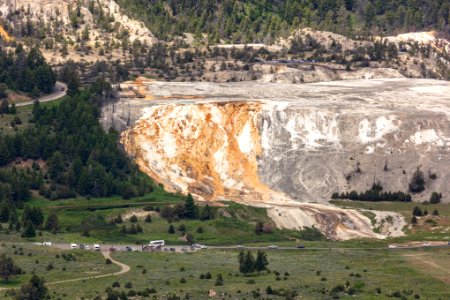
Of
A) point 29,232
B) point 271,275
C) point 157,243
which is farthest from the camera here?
point 157,243

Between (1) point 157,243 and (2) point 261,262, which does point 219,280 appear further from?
(1) point 157,243

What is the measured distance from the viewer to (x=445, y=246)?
17675 cm

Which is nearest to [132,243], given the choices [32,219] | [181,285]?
[32,219]

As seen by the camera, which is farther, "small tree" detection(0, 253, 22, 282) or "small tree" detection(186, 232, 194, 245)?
"small tree" detection(186, 232, 194, 245)

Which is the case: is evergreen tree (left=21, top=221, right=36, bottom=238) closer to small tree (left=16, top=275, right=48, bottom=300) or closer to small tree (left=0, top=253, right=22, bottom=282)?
small tree (left=0, top=253, right=22, bottom=282)

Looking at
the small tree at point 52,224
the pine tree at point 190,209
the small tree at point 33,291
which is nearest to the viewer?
the small tree at point 33,291

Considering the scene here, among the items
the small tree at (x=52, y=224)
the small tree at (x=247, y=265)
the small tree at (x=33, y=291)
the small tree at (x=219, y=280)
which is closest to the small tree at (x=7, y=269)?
the small tree at (x=33, y=291)

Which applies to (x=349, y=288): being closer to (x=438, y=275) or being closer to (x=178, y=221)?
(x=438, y=275)

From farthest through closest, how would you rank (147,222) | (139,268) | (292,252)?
(147,222), (292,252), (139,268)

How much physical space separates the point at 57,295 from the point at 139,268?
1928 centimetres

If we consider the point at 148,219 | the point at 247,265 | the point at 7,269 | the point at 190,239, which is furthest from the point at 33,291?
the point at 148,219

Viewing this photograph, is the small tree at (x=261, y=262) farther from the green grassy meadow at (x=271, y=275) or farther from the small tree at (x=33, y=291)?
the small tree at (x=33, y=291)

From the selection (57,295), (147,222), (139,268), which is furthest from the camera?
(147,222)

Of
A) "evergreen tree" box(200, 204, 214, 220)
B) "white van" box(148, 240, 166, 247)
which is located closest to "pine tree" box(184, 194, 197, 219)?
"evergreen tree" box(200, 204, 214, 220)
